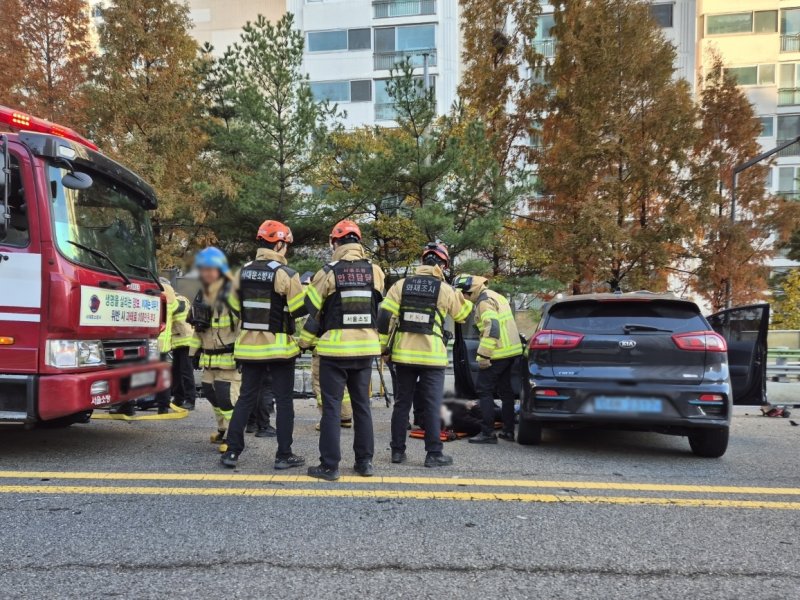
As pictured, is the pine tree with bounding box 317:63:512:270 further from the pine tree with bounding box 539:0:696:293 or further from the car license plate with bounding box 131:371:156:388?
the car license plate with bounding box 131:371:156:388

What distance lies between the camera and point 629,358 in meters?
4.21

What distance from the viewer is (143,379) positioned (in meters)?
0.85

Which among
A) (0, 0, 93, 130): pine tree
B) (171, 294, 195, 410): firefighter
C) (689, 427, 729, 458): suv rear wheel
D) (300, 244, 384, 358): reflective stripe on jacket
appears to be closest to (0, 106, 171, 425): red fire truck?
(171, 294, 195, 410): firefighter

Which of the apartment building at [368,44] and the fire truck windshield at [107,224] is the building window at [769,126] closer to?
the apartment building at [368,44]

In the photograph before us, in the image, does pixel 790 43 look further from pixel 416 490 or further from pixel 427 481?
pixel 416 490

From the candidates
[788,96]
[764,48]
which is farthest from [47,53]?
[788,96]

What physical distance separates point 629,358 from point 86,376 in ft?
11.7

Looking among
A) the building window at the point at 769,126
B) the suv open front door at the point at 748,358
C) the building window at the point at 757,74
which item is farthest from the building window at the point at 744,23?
the suv open front door at the point at 748,358

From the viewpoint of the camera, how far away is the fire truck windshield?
1.58m

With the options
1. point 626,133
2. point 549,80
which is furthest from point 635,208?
point 549,80

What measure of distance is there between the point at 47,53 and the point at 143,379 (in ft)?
45.8

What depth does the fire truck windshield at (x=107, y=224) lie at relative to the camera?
1.58 meters

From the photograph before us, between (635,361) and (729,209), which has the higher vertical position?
(729,209)

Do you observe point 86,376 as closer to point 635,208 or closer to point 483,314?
point 483,314
